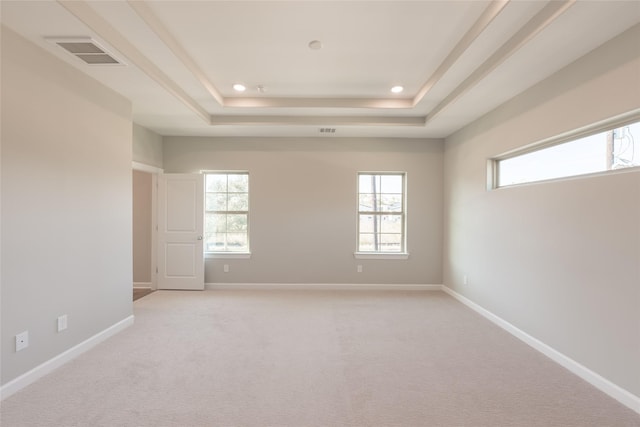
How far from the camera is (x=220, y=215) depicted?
16.6ft

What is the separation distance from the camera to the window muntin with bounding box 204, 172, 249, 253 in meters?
5.06

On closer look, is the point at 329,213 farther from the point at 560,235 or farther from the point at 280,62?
the point at 560,235

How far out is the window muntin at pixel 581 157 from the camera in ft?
6.99

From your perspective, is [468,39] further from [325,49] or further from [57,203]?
[57,203]

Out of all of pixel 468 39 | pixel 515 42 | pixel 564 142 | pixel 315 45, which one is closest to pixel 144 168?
pixel 315 45

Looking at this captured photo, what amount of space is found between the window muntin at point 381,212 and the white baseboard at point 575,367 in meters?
1.84

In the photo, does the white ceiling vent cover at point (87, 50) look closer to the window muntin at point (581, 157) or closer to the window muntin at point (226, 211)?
the window muntin at point (226, 211)

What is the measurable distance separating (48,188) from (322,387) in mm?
2669

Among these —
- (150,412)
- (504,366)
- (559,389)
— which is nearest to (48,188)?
(150,412)

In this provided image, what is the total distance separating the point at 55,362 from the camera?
2.41 metres

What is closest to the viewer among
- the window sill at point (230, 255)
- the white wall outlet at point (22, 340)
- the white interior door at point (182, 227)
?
the white wall outlet at point (22, 340)

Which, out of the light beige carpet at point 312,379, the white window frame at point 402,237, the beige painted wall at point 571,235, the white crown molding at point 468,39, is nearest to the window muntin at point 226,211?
the light beige carpet at point 312,379

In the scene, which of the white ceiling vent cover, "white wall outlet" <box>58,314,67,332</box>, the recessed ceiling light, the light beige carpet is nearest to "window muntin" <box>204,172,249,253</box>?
the light beige carpet

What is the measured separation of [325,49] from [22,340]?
3.36m
